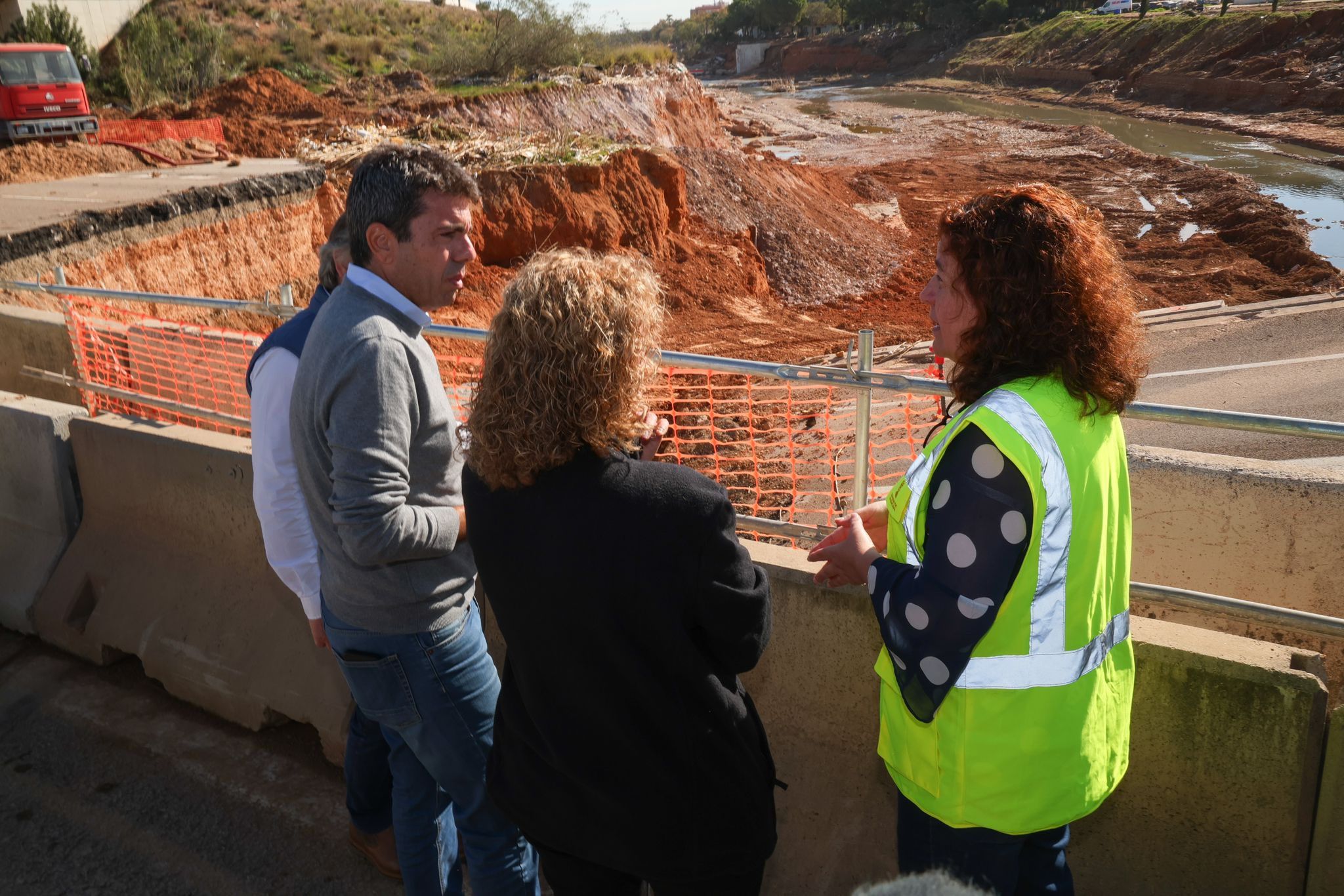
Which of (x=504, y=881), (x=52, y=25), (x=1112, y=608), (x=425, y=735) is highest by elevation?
(x=52, y=25)

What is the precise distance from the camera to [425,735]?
2664 millimetres

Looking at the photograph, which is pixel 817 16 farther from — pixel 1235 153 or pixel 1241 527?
pixel 1241 527

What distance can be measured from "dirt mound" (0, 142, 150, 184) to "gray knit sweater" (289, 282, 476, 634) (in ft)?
56.4

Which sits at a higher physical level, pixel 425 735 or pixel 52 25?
pixel 52 25

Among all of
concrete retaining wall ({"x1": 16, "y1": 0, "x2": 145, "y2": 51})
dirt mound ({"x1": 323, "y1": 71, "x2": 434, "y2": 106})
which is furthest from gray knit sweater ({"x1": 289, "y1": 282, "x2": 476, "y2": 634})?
concrete retaining wall ({"x1": 16, "y1": 0, "x2": 145, "y2": 51})

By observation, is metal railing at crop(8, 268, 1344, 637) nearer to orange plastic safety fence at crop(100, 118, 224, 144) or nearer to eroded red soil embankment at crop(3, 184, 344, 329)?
eroded red soil embankment at crop(3, 184, 344, 329)

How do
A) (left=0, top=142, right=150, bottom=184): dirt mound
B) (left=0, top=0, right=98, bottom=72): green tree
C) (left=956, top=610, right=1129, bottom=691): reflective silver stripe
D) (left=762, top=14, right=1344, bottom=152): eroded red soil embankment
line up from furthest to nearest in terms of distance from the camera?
(left=762, top=14, right=1344, bottom=152): eroded red soil embankment → (left=0, top=0, right=98, bottom=72): green tree → (left=0, top=142, right=150, bottom=184): dirt mound → (left=956, top=610, right=1129, bottom=691): reflective silver stripe

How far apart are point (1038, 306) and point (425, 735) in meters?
1.85

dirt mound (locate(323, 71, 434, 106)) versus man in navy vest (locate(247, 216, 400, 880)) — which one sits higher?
dirt mound (locate(323, 71, 434, 106))

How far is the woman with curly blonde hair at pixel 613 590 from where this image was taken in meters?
1.89

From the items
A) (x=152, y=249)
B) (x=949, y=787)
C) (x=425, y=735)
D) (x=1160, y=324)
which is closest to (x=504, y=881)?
(x=425, y=735)

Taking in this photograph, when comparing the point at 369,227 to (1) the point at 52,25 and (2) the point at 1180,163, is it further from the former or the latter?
(1) the point at 52,25

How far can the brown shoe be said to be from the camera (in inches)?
134

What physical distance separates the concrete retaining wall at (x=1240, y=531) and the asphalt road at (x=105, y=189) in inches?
455
